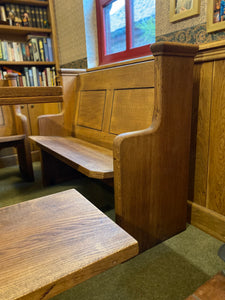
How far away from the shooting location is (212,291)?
0.67 metres

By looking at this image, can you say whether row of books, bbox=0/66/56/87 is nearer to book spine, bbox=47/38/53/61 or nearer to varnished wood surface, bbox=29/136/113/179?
book spine, bbox=47/38/53/61

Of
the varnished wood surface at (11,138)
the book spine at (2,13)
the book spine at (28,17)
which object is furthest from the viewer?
the book spine at (28,17)

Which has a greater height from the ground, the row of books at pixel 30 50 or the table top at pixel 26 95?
the row of books at pixel 30 50

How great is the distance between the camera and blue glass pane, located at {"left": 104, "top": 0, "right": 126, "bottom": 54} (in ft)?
7.88

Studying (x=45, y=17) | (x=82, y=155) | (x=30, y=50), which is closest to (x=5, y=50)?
(x=30, y=50)

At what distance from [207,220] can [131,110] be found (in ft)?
2.67

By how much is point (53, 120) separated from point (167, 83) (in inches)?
54.5

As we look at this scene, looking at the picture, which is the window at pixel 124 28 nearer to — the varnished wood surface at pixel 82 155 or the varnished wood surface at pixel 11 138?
the varnished wood surface at pixel 82 155

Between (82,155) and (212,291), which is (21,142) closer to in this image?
(82,155)

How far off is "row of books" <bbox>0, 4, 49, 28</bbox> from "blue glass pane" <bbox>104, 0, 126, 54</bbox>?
1.03m

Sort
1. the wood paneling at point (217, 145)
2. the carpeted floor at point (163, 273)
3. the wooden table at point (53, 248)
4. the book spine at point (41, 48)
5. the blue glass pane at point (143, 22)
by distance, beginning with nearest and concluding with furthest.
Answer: the wooden table at point (53, 248) → the carpeted floor at point (163, 273) → the wood paneling at point (217, 145) → the blue glass pane at point (143, 22) → the book spine at point (41, 48)

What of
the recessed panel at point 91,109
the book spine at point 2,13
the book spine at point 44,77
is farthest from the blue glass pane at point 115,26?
the book spine at point 2,13

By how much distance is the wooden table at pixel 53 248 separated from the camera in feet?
1.66

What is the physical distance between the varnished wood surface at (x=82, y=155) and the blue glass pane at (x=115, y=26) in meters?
1.19
